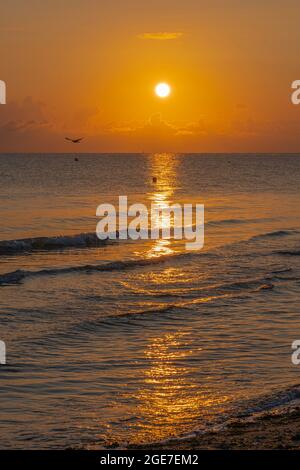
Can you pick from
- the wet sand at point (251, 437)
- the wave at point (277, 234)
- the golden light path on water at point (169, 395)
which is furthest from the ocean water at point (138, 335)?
the wave at point (277, 234)

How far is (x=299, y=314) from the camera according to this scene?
20.6 meters

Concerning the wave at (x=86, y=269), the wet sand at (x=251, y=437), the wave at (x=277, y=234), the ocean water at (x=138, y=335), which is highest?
the wave at (x=277, y=234)

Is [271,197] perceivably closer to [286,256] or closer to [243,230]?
[243,230]

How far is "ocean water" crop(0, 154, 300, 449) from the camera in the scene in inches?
500

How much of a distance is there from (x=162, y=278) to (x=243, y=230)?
17820 mm

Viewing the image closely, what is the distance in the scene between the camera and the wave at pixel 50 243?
36.0 meters

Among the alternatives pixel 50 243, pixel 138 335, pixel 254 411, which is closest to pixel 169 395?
pixel 254 411

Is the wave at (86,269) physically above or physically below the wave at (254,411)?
above

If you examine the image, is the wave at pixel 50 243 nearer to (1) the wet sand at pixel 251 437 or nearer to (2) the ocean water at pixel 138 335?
(2) the ocean water at pixel 138 335

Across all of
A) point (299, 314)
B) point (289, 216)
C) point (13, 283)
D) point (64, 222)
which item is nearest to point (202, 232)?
point (64, 222)

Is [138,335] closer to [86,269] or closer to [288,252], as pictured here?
[86,269]

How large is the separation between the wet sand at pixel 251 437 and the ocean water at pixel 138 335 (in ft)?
1.74

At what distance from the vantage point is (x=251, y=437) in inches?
437

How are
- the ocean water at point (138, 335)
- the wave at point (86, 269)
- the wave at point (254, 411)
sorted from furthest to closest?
the wave at point (86, 269) < the ocean water at point (138, 335) < the wave at point (254, 411)
